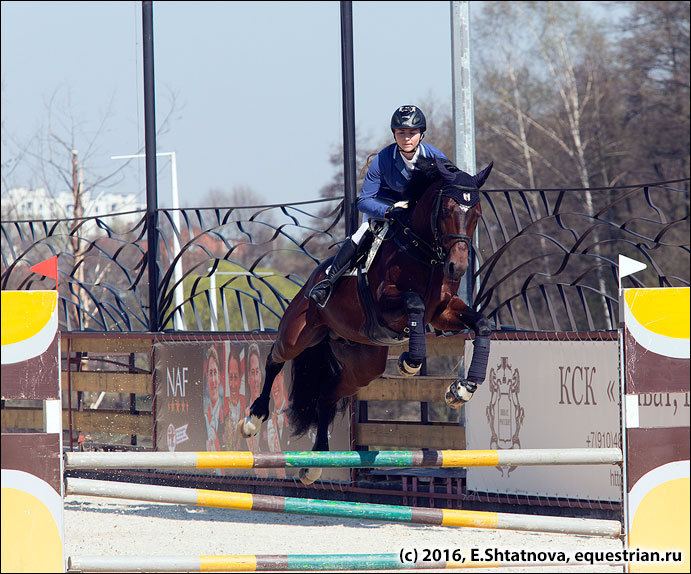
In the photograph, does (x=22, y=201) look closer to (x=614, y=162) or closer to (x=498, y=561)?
(x=614, y=162)

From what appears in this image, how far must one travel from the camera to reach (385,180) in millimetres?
5648

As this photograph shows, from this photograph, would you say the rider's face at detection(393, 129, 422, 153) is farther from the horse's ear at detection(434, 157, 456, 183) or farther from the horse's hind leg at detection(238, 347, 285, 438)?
the horse's hind leg at detection(238, 347, 285, 438)

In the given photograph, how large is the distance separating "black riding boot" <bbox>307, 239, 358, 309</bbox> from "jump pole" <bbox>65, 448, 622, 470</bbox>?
1.42 m

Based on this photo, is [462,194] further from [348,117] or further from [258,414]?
[348,117]

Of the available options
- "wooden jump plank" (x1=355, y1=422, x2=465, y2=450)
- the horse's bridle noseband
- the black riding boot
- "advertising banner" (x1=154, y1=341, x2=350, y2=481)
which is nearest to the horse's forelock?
the horse's bridle noseband

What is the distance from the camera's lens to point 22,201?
21.6m

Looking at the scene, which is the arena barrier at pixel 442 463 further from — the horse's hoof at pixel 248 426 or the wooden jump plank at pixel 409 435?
the wooden jump plank at pixel 409 435

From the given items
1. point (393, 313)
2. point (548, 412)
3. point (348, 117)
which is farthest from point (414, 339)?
point (348, 117)

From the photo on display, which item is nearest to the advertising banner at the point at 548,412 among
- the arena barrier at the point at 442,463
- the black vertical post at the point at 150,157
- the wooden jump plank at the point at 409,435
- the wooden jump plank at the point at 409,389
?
the wooden jump plank at the point at 409,435

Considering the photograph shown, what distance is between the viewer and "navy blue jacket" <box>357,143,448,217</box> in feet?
18.1

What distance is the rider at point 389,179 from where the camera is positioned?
5434 mm

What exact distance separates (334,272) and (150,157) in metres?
4.29

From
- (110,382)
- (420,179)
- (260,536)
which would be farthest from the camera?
(110,382)

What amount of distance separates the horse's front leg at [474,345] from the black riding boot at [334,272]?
2.22 feet
